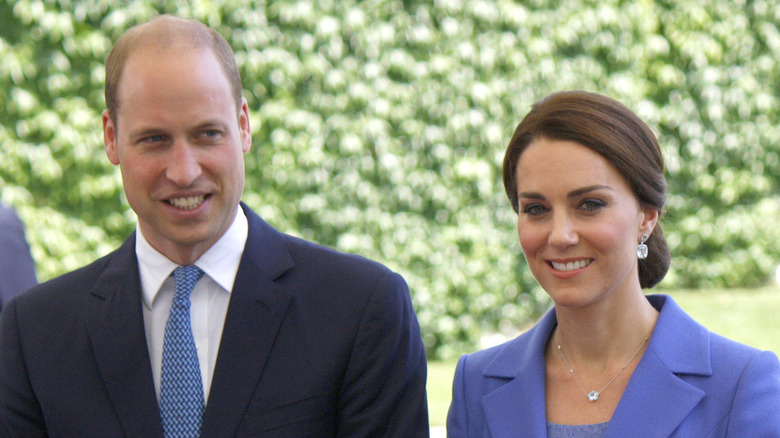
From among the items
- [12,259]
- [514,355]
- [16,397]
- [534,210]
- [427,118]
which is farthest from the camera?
[427,118]

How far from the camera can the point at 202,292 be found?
205 centimetres

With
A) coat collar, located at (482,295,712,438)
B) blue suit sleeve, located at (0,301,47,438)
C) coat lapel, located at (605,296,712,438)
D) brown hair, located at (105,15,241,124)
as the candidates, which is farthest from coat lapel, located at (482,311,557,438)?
blue suit sleeve, located at (0,301,47,438)

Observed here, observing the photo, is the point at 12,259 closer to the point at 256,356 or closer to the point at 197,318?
the point at 197,318

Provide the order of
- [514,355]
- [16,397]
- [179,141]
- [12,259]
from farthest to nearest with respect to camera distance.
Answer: [12,259] < [514,355] < [16,397] < [179,141]

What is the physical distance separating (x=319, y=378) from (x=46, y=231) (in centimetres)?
358

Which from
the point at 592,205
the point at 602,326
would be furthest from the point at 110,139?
the point at 602,326

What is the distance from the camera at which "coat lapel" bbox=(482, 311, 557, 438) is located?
2156 mm

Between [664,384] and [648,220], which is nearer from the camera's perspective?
[664,384]

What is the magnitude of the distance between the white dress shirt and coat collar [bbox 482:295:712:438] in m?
0.68

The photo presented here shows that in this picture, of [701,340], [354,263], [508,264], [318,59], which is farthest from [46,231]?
[701,340]

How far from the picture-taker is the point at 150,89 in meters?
1.91

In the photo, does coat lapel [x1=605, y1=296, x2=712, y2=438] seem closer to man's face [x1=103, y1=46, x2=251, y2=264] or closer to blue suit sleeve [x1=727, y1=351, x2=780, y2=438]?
blue suit sleeve [x1=727, y1=351, x2=780, y2=438]

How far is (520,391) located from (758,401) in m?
0.54

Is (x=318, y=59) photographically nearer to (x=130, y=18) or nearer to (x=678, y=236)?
(x=130, y=18)
